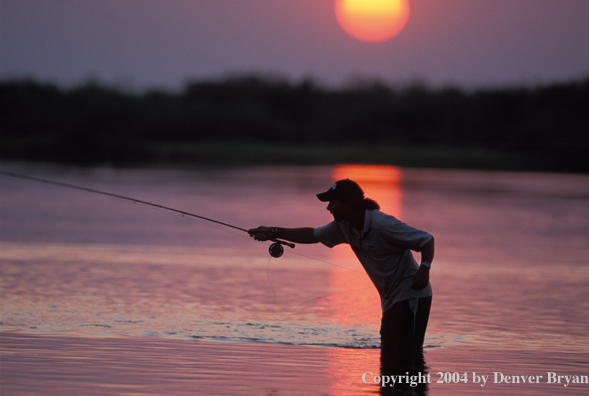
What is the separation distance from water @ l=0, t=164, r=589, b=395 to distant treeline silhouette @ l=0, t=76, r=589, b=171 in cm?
3834

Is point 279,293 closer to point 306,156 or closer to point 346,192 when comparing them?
point 346,192

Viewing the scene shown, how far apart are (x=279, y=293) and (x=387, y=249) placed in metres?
3.94

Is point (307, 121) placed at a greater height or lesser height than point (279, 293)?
greater

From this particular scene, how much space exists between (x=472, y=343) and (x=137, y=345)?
2821mm

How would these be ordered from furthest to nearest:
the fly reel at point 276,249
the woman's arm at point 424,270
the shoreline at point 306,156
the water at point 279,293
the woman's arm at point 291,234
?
the shoreline at point 306,156 → the water at point 279,293 → the fly reel at point 276,249 → the woman's arm at point 291,234 → the woman's arm at point 424,270

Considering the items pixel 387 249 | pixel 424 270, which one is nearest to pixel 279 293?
pixel 387 249

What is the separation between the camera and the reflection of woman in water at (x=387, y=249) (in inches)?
215

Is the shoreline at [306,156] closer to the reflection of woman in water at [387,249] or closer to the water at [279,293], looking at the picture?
the water at [279,293]

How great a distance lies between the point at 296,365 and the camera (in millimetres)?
6137

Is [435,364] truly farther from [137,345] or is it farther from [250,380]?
[137,345]

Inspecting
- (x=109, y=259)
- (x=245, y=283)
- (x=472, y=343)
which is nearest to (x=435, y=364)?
(x=472, y=343)

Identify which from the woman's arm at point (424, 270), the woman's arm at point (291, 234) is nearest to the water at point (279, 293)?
the woman's arm at point (424, 270)

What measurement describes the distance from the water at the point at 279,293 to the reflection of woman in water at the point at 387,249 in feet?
1.36

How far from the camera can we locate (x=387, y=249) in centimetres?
559
